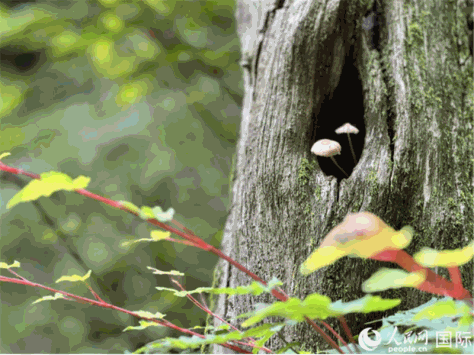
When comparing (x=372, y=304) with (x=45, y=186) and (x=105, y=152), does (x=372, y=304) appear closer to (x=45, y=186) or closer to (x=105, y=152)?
(x=45, y=186)

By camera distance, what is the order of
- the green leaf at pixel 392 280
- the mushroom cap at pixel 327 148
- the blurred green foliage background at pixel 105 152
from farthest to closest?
the blurred green foliage background at pixel 105 152
the mushroom cap at pixel 327 148
the green leaf at pixel 392 280

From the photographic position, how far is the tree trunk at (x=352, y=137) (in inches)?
33.4

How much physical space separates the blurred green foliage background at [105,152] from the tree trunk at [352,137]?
39.9 inches

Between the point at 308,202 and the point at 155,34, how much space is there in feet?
5.93

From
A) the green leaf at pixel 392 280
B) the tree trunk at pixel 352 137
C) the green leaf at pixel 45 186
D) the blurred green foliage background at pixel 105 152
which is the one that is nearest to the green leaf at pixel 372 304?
the green leaf at pixel 392 280

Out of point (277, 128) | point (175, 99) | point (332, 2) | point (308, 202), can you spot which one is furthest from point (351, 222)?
point (175, 99)

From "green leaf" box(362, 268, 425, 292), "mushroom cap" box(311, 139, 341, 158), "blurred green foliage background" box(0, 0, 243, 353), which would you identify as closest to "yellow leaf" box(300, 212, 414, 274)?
"green leaf" box(362, 268, 425, 292)

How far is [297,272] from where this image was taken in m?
0.85

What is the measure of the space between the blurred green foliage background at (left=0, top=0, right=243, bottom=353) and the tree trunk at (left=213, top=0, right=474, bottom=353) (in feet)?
3.32

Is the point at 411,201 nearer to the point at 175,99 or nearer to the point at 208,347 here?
the point at 208,347

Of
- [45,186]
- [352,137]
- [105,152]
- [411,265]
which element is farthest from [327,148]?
[105,152]

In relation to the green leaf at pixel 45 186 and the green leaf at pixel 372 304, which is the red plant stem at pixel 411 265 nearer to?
the green leaf at pixel 372 304

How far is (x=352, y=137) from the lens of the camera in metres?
1.03

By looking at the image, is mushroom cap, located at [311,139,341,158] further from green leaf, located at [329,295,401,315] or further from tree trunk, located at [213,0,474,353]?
green leaf, located at [329,295,401,315]
